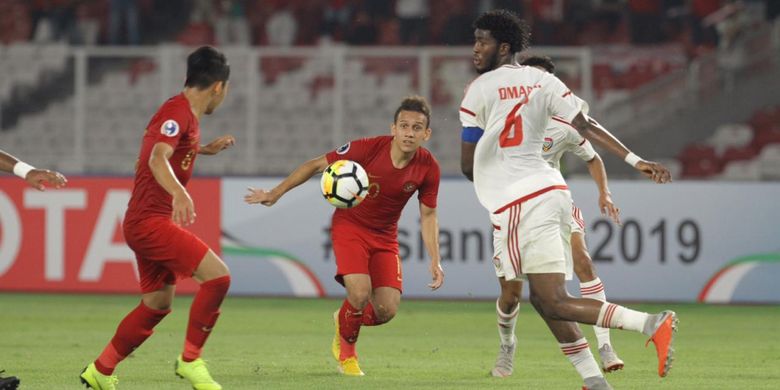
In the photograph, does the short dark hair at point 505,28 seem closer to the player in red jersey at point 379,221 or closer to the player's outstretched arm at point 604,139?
the player's outstretched arm at point 604,139

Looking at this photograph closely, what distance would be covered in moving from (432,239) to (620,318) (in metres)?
2.35

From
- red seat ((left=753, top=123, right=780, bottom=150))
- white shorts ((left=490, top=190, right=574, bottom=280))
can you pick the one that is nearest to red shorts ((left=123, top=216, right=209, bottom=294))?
white shorts ((left=490, top=190, right=574, bottom=280))

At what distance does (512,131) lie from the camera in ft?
25.0

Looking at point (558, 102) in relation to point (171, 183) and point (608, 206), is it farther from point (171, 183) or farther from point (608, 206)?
point (171, 183)

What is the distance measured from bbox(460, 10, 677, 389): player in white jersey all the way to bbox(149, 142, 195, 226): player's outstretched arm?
1523 mm

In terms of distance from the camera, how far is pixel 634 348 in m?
11.1

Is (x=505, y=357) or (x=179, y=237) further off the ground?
(x=179, y=237)

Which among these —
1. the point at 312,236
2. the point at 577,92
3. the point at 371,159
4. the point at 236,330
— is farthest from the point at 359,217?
the point at 577,92

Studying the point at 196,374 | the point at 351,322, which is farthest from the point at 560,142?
the point at 196,374

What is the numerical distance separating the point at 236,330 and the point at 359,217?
3188 mm

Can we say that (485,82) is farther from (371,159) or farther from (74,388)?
(74,388)

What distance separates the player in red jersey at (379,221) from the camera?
933cm

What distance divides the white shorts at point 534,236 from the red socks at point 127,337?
6.72ft

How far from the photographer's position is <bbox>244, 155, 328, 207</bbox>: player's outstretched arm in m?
8.55
